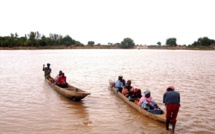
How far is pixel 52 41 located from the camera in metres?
123

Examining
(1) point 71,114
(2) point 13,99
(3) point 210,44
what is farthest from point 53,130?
(3) point 210,44

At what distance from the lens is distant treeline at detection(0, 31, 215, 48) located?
109463 mm

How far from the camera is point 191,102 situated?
14.7m

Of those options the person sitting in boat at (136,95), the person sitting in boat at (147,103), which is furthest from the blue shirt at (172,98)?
the person sitting in boat at (136,95)

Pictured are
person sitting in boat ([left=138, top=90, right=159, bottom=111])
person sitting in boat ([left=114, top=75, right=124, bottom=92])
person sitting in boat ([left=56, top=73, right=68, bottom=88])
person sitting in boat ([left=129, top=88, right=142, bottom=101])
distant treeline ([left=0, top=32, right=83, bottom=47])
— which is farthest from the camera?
distant treeline ([left=0, top=32, right=83, bottom=47])

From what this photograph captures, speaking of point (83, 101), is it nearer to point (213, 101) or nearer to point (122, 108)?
point (122, 108)

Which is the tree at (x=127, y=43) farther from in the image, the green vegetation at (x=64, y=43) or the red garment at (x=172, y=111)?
the red garment at (x=172, y=111)

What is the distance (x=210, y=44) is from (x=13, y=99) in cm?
12439

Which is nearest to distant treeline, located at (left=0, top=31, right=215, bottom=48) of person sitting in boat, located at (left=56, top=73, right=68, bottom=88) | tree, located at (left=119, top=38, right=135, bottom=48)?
tree, located at (left=119, top=38, right=135, bottom=48)

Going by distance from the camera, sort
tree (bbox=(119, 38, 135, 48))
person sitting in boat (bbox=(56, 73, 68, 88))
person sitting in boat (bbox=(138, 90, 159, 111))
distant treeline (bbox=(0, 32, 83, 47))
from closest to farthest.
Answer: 1. person sitting in boat (bbox=(138, 90, 159, 111))
2. person sitting in boat (bbox=(56, 73, 68, 88))
3. distant treeline (bbox=(0, 32, 83, 47))
4. tree (bbox=(119, 38, 135, 48))

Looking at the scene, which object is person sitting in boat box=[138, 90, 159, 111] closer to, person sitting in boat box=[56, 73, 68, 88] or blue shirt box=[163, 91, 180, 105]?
blue shirt box=[163, 91, 180, 105]

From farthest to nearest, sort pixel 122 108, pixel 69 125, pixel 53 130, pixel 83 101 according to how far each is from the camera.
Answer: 1. pixel 83 101
2. pixel 122 108
3. pixel 69 125
4. pixel 53 130

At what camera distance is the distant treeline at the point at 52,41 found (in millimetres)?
109463

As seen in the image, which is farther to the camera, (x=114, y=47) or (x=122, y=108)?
(x=114, y=47)
